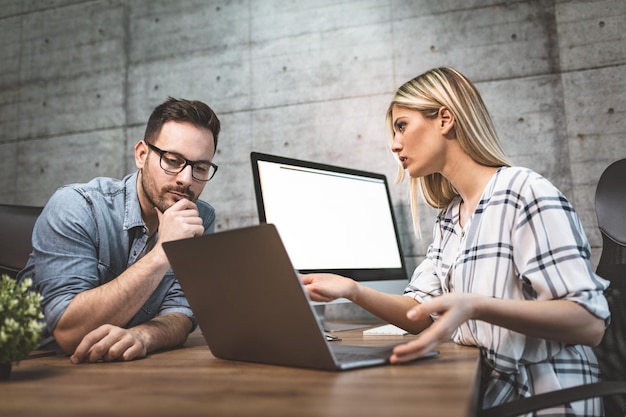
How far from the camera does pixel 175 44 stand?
99.3 inches

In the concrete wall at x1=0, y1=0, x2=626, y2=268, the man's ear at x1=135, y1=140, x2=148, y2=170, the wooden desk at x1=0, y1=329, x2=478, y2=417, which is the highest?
the concrete wall at x1=0, y1=0, x2=626, y2=268

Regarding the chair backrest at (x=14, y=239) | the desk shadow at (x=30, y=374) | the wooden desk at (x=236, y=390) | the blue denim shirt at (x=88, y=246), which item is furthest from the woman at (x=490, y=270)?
the chair backrest at (x=14, y=239)

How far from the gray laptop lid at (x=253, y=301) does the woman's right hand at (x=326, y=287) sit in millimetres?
114

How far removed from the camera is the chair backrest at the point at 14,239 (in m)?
1.68

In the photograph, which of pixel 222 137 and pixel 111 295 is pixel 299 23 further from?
pixel 111 295

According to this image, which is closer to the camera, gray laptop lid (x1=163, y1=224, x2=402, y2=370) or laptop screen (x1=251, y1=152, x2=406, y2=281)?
gray laptop lid (x1=163, y1=224, x2=402, y2=370)

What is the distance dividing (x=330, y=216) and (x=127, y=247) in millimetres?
648

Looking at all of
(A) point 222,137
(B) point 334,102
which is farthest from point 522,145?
(A) point 222,137

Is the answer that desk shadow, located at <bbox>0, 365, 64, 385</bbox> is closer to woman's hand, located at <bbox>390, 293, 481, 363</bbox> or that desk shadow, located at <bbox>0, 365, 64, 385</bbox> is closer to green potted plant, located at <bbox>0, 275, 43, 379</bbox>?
green potted plant, located at <bbox>0, 275, 43, 379</bbox>

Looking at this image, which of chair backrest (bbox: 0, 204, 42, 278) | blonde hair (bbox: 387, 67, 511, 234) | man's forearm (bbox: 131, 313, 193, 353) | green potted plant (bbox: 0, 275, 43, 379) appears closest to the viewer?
green potted plant (bbox: 0, 275, 43, 379)

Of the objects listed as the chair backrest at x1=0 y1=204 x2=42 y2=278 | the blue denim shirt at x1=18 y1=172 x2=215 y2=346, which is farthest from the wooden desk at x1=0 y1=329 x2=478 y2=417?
the chair backrest at x1=0 y1=204 x2=42 y2=278

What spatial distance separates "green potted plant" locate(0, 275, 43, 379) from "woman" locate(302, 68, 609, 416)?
18.5 inches

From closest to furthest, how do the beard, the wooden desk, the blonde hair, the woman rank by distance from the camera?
the wooden desk < the woman < the blonde hair < the beard

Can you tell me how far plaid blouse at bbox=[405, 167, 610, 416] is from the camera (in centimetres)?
100
